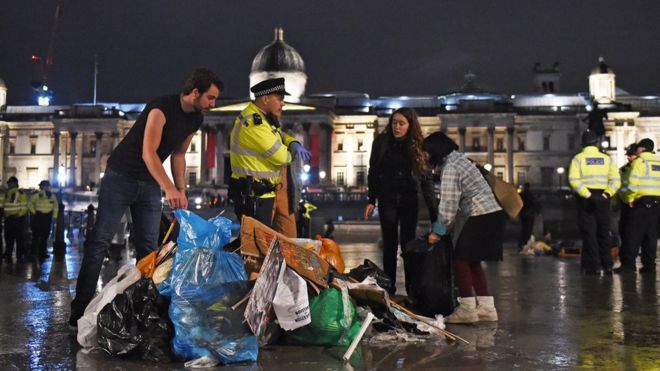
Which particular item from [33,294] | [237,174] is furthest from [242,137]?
[33,294]

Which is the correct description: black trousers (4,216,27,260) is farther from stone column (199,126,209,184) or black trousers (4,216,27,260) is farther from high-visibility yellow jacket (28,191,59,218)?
stone column (199,126,209,184)

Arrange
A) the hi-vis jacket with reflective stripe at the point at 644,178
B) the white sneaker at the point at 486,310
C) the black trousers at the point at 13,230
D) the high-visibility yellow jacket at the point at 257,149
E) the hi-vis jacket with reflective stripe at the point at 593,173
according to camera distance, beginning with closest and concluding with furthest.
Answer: the high-visibility yellow jacket at the point at 257,149 < the white sneaker at the point at 486,310 < the hi-vis jacket with reflective stripe at the point at 593,173 < the hi-vis jacket with reflective stripe at the point at 644,178 < the black trousers at the point at 13,230

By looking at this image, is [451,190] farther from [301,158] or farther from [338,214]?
[338,214]

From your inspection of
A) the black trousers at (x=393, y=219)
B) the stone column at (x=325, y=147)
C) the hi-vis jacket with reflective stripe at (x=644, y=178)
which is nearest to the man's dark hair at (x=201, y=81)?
the black trousers at (x=393, y=219)

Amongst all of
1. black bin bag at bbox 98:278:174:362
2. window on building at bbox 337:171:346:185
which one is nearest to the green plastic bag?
black bin bag at bbox 98:278:174:362

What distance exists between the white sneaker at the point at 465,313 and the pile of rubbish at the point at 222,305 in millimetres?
881

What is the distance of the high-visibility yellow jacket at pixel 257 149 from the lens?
657cm

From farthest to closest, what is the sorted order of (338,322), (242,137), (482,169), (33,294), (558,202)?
(558,202)
(33,294)
(482,169)
(242,137)
(338,322)

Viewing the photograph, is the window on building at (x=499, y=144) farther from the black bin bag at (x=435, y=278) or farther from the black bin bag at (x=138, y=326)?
the black bin bag at (x=138, y=326)

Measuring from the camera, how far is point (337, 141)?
3039 inches

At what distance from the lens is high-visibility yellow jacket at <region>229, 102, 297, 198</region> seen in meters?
6.57

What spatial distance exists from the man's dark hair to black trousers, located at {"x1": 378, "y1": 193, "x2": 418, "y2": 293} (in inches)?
112

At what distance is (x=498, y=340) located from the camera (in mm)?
5824

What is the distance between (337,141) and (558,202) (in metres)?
36.2
